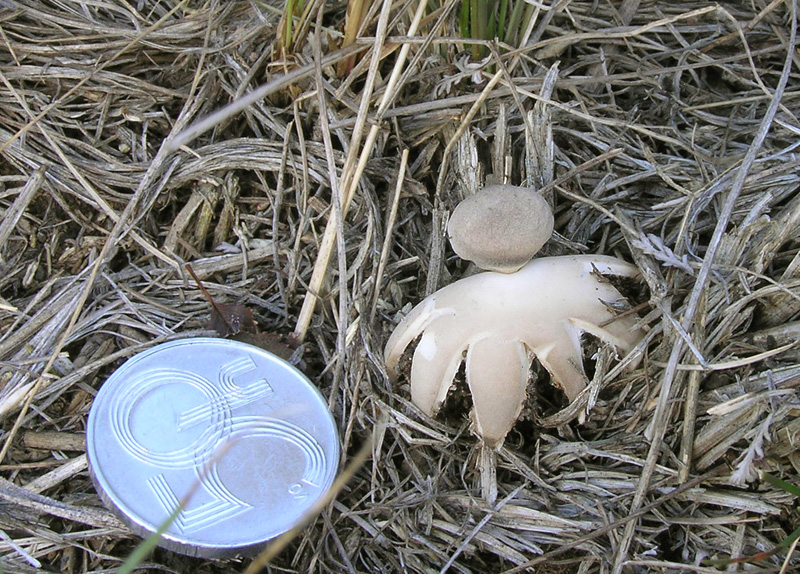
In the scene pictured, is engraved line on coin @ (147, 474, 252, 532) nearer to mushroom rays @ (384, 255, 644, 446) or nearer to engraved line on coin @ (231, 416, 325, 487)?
engraved line on coin @ (231, 416, 325, 487)

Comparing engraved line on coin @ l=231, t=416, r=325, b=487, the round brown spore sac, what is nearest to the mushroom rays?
the round brown spore sac

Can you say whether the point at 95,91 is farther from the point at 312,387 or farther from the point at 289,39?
the point at 312,387

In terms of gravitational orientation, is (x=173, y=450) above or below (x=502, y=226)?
below

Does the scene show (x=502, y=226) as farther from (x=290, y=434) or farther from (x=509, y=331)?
(x=290, y=434)

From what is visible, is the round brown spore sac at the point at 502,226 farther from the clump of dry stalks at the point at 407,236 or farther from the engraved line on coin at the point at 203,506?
the engraved line on coin at the point at 203,506

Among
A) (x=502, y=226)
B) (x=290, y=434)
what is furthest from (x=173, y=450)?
(x=502, y=226)
